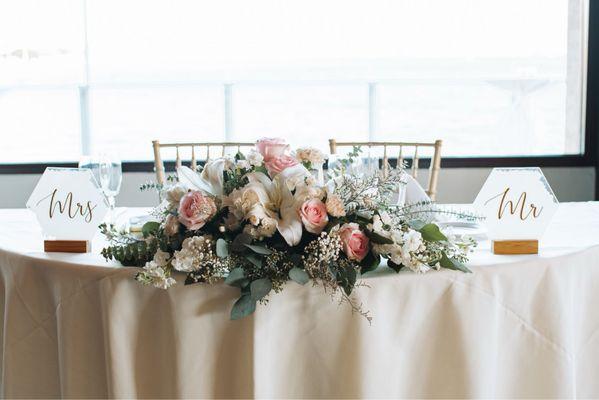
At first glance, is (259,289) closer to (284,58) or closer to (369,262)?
(369,262)

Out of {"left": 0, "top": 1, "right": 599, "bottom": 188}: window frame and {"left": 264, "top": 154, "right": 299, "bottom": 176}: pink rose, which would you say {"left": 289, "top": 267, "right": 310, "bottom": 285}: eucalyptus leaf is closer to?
{"left": 264, "top": 154, "right": 299, "bottom": 176}: pink rose

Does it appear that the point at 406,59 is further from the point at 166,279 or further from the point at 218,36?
the point at 166,279

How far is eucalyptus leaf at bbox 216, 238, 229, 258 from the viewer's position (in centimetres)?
142

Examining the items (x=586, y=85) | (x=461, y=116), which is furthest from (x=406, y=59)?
(x=586, y=85)

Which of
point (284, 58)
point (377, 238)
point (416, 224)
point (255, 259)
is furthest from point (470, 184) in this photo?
point (255, 259)

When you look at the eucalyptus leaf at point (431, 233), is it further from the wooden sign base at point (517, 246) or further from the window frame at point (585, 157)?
the window frame at point (585, 157)

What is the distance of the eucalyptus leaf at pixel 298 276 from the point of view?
141 centimetres

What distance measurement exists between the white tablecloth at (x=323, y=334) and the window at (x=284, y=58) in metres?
2.77

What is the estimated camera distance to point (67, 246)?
1.74 metres

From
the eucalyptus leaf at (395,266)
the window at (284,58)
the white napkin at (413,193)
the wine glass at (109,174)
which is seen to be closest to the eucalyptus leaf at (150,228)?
the eucalyptus leaf at (395,266)

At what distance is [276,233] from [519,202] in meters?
0.55

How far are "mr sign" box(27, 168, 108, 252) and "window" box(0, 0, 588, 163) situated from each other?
2.76 meters

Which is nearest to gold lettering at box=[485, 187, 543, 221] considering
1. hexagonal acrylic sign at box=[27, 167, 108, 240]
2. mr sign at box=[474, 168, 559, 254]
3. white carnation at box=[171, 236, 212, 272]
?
mr sign at box=[474, 168, 559, 254]

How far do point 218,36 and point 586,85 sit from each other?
202 centimetres
